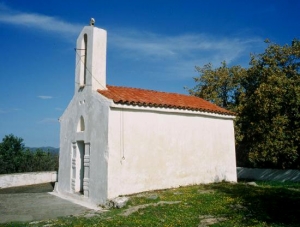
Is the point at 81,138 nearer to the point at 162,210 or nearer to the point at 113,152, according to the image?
the point at 113,152

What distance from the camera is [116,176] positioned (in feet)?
35.7

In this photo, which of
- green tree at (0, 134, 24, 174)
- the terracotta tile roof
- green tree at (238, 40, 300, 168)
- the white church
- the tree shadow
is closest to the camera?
the tree shadow

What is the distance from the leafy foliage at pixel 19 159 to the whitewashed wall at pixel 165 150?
49.0 feet

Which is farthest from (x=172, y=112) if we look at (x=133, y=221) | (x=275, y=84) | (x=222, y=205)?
(x=275, y=84)

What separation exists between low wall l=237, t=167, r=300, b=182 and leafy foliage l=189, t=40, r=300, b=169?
60cm

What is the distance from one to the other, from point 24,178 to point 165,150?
1208 cm

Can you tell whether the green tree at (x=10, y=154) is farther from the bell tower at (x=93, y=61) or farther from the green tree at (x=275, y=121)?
the green tree at (x=275, y=121)

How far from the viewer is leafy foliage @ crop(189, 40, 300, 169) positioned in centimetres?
1765

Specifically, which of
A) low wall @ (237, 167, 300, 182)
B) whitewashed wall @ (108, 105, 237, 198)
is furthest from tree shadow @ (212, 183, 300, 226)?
low wall @ (237, 167, 300, 182)

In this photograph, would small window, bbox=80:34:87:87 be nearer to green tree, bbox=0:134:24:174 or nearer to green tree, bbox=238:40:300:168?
green tree, bbox=238:40:300:168

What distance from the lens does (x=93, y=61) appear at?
41.1 feet

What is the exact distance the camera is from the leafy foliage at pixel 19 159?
75.0 ft

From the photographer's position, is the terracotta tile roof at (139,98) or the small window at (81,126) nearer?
the terracotta tile roof at (139,98)

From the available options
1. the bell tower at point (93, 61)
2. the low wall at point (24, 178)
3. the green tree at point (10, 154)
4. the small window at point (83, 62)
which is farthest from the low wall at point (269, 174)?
the green tree at point (10, 154)
